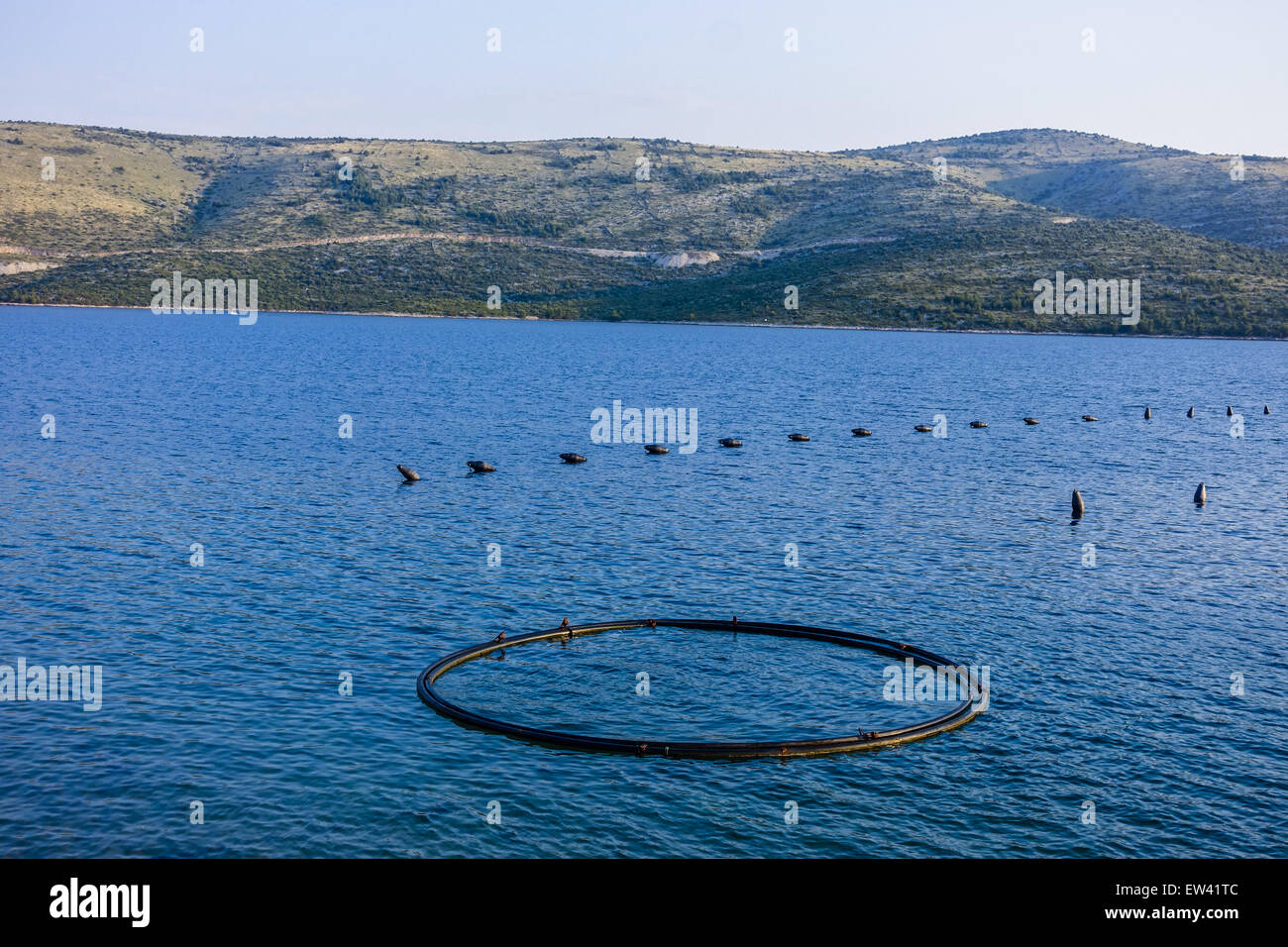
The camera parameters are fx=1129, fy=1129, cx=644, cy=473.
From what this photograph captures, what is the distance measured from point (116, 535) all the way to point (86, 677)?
62.5ft

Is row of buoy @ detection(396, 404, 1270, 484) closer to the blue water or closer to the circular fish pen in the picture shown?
the blue water

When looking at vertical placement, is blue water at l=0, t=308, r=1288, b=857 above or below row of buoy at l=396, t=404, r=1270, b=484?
below

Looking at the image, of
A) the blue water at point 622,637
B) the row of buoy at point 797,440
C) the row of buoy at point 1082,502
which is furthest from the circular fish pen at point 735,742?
the row of buoy at point 797,440

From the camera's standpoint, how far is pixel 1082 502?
63.2m

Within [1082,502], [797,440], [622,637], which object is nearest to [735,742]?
[622,637]

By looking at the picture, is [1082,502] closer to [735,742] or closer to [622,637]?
[622,637]

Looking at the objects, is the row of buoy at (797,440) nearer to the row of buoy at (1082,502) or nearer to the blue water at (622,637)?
the row of buoy at (1082,502)

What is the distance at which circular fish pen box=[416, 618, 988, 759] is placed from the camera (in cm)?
2848

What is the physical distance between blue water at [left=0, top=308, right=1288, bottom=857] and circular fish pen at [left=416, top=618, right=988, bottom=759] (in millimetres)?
439

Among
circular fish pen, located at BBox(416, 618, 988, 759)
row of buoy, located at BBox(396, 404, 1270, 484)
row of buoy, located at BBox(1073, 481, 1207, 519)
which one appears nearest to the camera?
circular fish pen, located at BBox(416, 618, 988, 759)

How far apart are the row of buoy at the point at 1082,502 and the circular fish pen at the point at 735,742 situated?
2840 cm

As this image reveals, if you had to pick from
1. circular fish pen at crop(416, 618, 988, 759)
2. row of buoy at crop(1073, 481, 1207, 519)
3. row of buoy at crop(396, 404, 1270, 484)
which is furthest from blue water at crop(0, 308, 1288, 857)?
row of buoy at crop(396, 404, 1270, 484)
